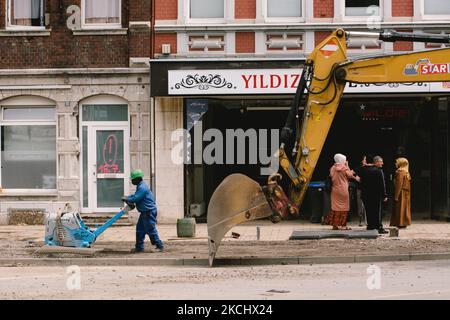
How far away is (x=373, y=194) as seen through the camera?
2075 centimetres

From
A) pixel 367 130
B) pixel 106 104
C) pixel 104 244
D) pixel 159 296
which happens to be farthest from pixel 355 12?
pixel 159 296

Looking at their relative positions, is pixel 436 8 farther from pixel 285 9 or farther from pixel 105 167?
pixel 105 167

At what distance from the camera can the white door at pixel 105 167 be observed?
942 inches

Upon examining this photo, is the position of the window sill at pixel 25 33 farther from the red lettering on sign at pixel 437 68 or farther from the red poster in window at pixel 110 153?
the red lettering on sign at pixel 437 68

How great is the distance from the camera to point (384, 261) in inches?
637

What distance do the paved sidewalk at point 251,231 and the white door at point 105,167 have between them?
899 mm

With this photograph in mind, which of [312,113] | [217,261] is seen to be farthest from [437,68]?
[217,261]

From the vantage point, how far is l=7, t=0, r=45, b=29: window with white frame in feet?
78.9

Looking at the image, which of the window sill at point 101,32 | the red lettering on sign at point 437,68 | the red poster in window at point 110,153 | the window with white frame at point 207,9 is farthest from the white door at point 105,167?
the red lettering on sign at point 437,68

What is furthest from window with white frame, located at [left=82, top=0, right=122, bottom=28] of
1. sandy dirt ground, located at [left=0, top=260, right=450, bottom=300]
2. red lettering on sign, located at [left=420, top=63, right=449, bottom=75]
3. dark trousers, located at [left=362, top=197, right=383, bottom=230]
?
red lettering on sign, located at [left=420, top=63, right=449, bottom=75]

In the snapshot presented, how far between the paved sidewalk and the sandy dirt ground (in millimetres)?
4393
